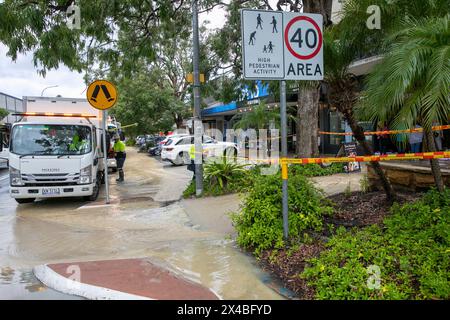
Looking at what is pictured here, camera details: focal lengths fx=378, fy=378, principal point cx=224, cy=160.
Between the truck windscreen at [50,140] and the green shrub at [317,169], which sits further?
the green shrub at [317,169]

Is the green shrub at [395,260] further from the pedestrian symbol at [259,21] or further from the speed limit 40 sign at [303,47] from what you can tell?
the pedestrian symbol at [259,21]

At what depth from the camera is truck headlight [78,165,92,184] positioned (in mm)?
9203

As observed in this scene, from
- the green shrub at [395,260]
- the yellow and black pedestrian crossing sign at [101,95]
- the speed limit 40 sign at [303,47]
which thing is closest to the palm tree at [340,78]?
the speed limit 40 sign at [303,47]

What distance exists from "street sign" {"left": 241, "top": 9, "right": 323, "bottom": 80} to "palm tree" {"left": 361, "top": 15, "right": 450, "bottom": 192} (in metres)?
0.96

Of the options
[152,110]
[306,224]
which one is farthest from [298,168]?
[152,110]

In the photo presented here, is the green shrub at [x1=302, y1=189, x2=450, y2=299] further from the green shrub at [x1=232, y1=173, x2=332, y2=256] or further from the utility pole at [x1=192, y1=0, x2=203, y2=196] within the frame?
the utility pole at [x1=192, y1=0, x2=203, y2=196]

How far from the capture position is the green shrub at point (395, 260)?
3.39 meters

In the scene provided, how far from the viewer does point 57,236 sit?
6.50 metres

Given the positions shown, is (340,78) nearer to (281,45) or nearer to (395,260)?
(281,45)

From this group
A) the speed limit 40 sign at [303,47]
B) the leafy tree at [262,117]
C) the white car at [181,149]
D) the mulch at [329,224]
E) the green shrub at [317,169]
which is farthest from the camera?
the white car at [181,149]
